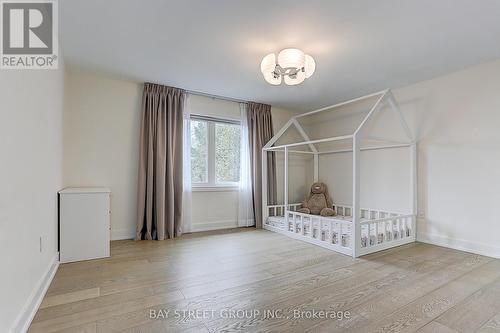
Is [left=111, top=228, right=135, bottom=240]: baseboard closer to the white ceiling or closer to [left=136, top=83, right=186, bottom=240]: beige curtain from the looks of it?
[left=136, top=83, right=186, bottom=240]: beige curtain

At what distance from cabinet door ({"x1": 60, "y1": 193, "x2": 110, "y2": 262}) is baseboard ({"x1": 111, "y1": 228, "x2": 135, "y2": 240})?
0.69 metres

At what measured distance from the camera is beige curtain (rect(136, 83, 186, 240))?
341cm

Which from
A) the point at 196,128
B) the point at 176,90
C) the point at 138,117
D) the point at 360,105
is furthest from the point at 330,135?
the point at 138,117

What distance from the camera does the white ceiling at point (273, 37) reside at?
1.89 meters

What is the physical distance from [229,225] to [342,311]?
2727 millimetres

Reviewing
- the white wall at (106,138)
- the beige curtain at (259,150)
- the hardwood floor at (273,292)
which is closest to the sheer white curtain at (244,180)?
the beige curtain at (259,150)

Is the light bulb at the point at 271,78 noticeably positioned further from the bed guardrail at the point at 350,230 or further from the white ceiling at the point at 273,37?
the bed guardrail at the point at 350,230

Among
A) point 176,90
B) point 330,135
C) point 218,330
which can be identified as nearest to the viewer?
point 218,330

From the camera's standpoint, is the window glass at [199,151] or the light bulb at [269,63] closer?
the light bulb at [269,63]

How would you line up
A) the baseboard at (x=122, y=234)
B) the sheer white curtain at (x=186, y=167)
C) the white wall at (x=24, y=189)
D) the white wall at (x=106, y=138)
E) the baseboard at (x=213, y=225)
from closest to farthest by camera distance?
the white wall at (x=24, y=189) < the white wall at (x=106, y=138) < the baseboard at (x=122, y=234) < the sheer white curtain at (x=186, y=167) < the baseboard at (x=213, y=225)

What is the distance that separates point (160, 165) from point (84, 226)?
3.84 feet

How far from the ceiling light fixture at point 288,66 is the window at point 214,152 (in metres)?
1.83

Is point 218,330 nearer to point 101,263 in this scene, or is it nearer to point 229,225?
point 101,263

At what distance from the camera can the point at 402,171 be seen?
141 inches
